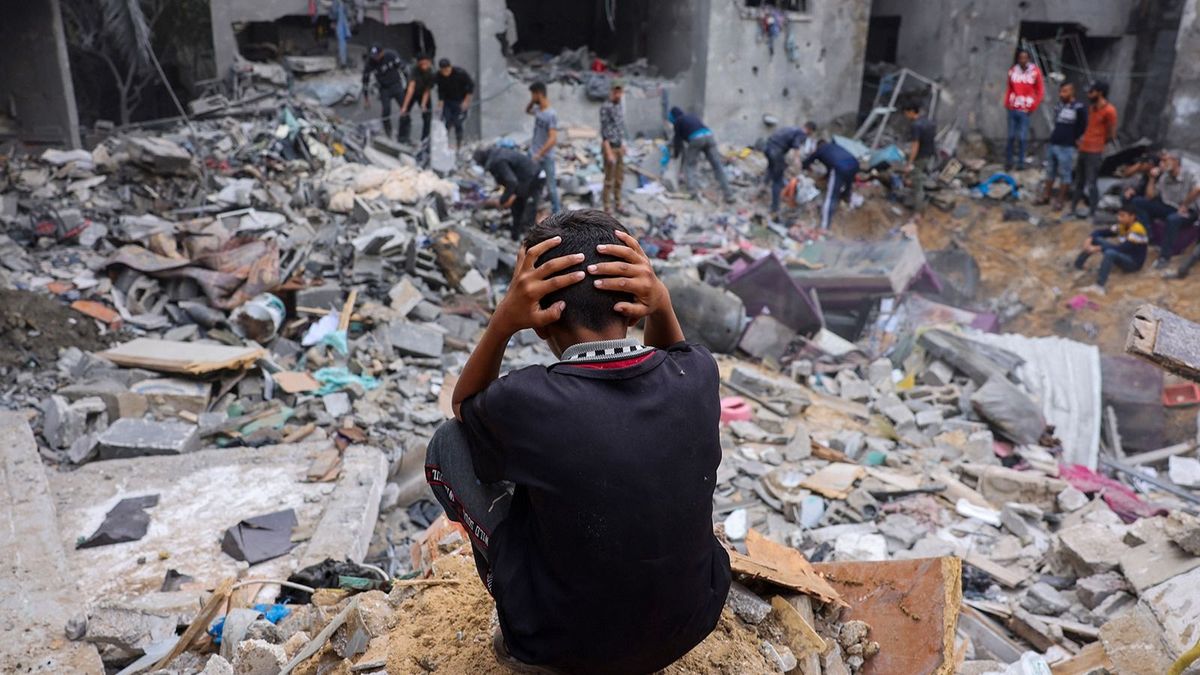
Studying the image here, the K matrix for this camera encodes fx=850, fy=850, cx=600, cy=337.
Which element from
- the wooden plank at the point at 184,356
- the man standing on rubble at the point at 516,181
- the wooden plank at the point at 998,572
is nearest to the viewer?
the wooden plank at the point at 998,572

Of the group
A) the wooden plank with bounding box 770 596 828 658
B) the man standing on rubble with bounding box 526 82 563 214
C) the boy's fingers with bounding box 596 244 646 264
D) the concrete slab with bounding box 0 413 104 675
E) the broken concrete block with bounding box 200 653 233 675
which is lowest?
the concrete slab with bounding box 0 413 104 675

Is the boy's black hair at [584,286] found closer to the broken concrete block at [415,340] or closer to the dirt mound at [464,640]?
the dirt mound at [464,640]

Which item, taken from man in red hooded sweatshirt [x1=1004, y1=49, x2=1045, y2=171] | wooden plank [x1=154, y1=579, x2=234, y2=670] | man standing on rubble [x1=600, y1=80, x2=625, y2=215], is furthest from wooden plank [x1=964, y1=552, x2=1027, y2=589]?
man in red hooded sweatshirt [x1=1004, y1=49, x2=1045, y2=171]

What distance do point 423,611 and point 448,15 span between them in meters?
13.2

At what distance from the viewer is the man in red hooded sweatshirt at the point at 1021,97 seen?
14.2 m

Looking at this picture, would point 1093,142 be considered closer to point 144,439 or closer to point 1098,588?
point 1098,588

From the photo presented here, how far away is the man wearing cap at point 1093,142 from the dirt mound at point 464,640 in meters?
12.2

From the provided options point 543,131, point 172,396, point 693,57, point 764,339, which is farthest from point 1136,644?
point 693,57

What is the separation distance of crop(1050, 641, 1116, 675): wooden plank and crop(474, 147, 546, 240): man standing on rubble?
26.0 feet

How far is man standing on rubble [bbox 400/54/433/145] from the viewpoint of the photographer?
12.7 m

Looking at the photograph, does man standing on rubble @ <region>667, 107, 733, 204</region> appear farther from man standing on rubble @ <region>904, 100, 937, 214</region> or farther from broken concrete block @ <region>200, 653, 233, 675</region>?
broken concrete block @ <region>200, 653, 233, 675</region>

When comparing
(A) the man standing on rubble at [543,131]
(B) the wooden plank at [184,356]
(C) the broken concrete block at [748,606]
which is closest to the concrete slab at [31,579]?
(B) the wooden plank at [184,356]

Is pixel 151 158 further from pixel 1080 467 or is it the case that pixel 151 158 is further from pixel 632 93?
pixel 1080 467

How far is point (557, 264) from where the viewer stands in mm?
1835
